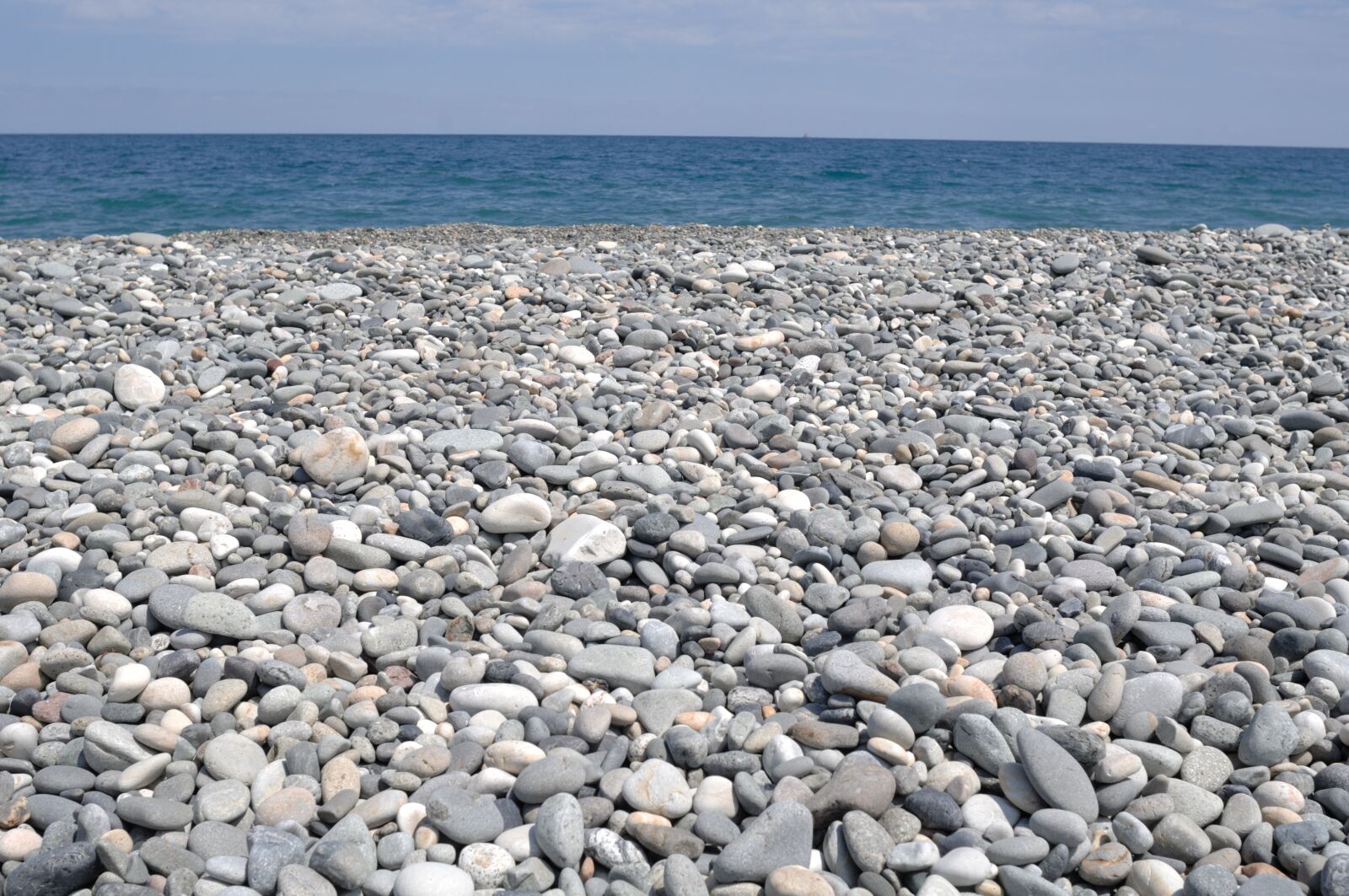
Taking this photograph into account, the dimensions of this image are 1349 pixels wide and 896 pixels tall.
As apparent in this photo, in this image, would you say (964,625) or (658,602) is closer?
(964,625)

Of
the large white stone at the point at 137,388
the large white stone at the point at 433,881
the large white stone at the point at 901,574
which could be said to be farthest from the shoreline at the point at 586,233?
the large white stone at the point at 433,881

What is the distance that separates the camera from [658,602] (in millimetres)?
2812

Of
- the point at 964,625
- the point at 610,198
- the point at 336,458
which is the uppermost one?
the point at 610,198

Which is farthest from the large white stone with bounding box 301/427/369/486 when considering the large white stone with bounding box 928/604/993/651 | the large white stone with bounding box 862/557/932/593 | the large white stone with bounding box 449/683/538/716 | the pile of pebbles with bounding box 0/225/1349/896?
the large white stone with bounding box 928/604/993/651

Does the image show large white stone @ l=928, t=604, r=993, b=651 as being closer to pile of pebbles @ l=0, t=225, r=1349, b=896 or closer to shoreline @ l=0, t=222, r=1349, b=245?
pile of pebbles @ l=0, t=225, r=1349, b=896

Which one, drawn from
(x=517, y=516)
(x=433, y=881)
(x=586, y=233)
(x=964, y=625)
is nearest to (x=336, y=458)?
(x=517, y=516)

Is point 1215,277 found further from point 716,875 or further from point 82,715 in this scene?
point 82,715

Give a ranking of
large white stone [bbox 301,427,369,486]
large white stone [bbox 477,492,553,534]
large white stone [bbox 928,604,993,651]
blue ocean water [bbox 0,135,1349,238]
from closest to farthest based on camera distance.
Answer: large white stone [bbox 928,604,993,651] → large white stone [bbox 477,492,553,534] → large white stone [bbox 301,427,369,486] → blue ocean water [bbox 0,135,1349,238]

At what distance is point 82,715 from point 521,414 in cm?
192

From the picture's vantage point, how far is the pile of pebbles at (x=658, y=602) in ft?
6.34

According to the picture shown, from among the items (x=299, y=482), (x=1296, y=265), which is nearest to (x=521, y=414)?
(x=299, y=482)

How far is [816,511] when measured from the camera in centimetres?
321

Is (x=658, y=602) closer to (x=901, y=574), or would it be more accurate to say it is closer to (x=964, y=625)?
(x=901, y=574)

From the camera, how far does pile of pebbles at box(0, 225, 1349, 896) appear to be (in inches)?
76.1
